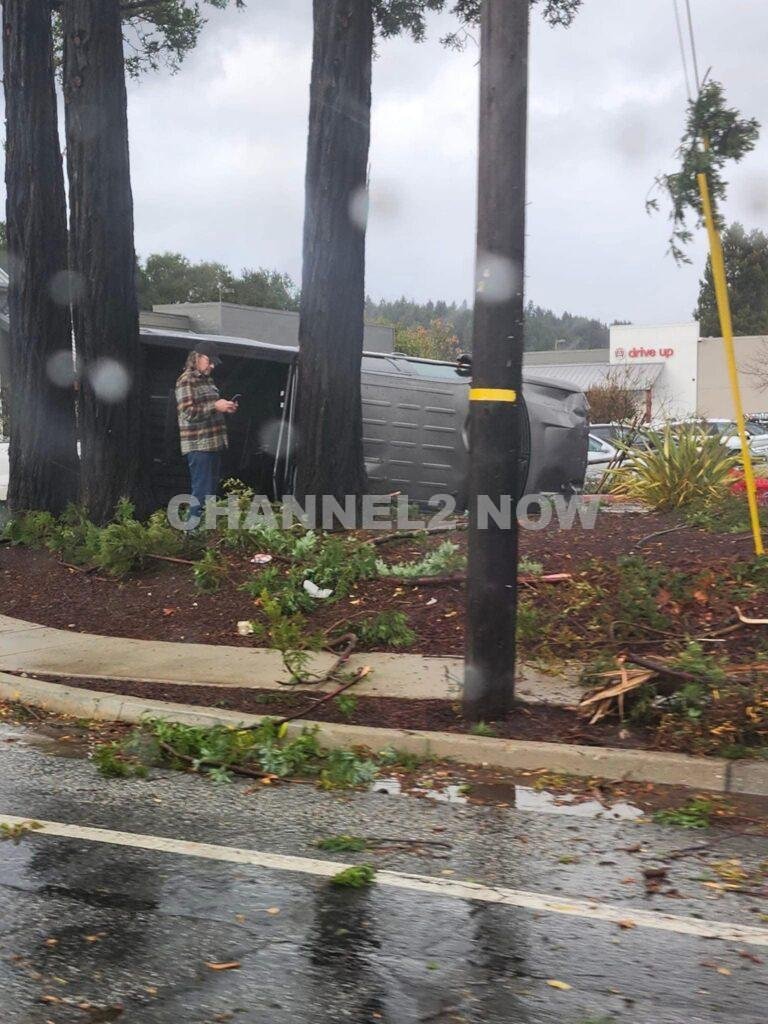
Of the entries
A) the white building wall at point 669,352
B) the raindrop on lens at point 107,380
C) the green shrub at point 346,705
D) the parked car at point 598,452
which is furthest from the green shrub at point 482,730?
the white building wall at point 669,352

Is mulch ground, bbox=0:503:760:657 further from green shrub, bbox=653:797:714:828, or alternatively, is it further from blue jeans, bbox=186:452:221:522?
green shrub, bbox=653:797:714:828

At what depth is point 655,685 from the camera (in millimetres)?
6465

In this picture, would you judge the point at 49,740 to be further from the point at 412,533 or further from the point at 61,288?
the point at 61,288

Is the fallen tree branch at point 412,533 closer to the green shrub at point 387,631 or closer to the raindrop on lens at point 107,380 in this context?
the green shrub at point 387,631

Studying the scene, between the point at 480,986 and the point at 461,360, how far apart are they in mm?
9296

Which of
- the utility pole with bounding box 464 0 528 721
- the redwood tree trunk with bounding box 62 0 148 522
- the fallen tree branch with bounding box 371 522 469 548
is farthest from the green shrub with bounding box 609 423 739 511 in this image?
the utility pole with bounding box 464 0 528 721

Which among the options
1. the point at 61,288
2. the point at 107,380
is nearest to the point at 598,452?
the point at 61,288

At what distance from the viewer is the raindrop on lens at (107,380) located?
1137 centimetres

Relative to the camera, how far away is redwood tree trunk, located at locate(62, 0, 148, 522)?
11336 millimetres

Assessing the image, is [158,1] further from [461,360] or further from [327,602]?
[327,602]

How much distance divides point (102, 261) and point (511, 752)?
23.7 feet

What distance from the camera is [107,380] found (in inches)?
449

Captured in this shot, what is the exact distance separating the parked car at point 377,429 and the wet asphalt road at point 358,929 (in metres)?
8.03

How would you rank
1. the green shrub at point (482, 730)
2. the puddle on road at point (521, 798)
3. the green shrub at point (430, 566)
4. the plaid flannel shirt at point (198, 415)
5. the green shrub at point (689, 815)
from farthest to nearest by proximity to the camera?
the plaid flannel shirt at point (198, 415) → the green shrub at point (430, 566) → the green shrub at point (482, 730) → the puddle on road at point (521, 798) → the green shrub at point (689, 815)
